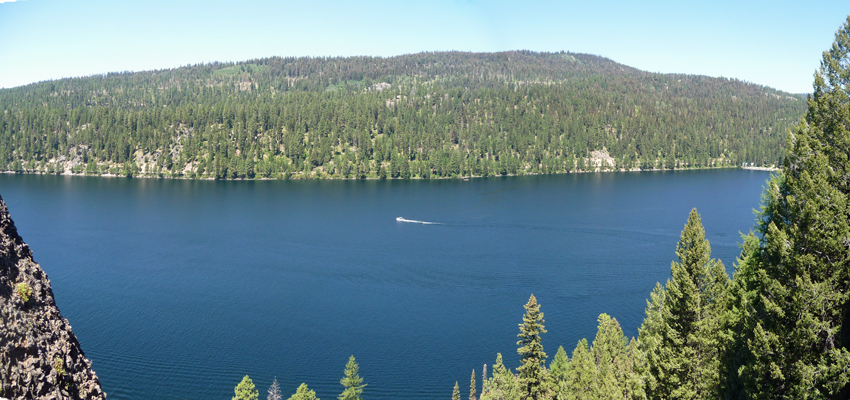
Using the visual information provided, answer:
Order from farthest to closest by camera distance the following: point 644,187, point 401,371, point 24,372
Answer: point 644,187, point 401,371, point 24,372

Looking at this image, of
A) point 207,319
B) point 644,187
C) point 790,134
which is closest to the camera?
point 790,134

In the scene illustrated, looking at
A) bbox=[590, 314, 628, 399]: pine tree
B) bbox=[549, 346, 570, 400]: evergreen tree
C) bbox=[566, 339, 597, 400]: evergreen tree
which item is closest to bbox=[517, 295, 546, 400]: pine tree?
bbox=[590, 314, 628, 399]: pine tree

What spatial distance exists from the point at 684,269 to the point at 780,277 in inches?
304

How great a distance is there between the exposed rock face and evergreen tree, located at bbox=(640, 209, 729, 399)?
63.7ft

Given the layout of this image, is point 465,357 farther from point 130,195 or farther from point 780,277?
point 130,195

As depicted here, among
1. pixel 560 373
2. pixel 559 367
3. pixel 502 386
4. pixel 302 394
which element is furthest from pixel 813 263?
pixel 559 367

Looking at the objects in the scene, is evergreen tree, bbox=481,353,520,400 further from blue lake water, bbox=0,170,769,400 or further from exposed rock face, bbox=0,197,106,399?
exposed rock face, bbox=0,197,106,399

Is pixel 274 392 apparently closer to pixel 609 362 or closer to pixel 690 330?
pixel 609 362

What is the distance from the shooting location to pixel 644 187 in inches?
7121

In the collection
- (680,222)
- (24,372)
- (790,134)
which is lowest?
(680,222)

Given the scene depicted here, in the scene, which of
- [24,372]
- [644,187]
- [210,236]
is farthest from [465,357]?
[644,187]

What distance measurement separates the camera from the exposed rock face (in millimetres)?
6277

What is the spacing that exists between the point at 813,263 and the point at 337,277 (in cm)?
7776

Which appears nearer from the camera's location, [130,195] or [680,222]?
[680,222]
